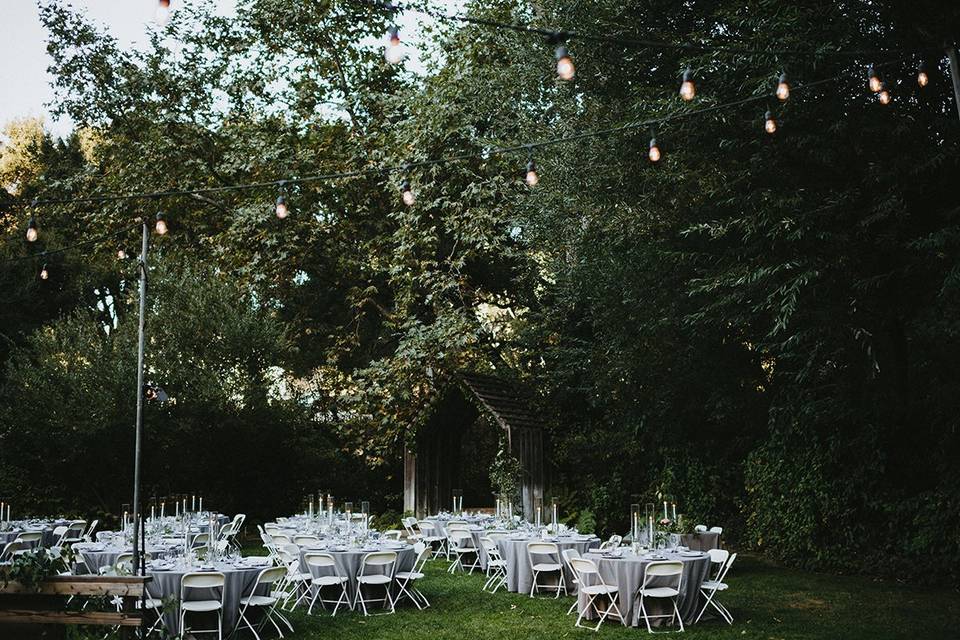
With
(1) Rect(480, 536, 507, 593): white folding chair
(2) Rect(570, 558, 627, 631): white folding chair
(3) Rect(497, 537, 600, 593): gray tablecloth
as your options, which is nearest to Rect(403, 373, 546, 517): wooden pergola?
(1) Rect(480, 536, 507, 593): white folding chair

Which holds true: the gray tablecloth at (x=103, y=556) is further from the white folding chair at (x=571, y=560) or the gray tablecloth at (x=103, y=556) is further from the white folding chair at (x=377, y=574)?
the white folding chair at (x=571, y=560)

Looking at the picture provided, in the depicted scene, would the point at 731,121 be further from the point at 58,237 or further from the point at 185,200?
the point at 58,237

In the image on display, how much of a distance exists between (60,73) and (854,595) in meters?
18.2

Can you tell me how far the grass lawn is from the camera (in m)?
8.38

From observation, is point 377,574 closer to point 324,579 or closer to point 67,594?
point 324,579

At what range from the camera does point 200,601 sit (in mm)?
7953

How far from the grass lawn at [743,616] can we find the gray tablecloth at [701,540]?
74cm

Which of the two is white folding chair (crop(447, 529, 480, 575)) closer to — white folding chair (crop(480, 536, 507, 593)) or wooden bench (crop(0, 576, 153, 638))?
white folding chair (crop(480, 536, 507, 593))

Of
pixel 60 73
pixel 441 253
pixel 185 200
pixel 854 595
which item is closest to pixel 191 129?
pixel 185 200

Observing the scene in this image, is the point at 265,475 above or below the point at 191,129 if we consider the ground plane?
below

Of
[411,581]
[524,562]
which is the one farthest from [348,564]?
[524,562]

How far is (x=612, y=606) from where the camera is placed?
28.3 feet

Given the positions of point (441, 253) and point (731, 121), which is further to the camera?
point (441, 253)

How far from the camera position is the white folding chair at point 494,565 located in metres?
11.2
